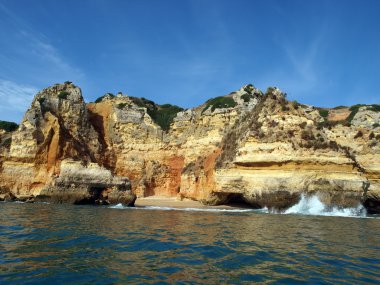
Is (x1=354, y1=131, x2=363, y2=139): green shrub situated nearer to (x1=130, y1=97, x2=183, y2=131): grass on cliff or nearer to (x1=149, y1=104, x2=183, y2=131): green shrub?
(x1=130, y1=97, x2=183, y2=131): grass on cliff

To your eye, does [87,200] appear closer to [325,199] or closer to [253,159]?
[253,159]

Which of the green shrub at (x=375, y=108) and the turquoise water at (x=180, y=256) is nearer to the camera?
the turquoise water at (x=180, y=256)

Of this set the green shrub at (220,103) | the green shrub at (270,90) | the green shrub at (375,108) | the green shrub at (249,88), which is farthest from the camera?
the green shrub at (249,88)

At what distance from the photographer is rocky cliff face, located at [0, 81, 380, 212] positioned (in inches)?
1037

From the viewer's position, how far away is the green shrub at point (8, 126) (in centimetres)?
4166

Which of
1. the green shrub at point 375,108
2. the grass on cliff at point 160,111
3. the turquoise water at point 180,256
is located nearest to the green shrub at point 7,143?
the grass on cliff at point 160,111

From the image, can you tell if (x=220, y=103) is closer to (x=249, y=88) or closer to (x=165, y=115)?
(x=249, y=88)

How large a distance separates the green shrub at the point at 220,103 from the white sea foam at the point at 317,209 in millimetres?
20603

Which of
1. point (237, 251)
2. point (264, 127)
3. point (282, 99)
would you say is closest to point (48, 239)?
point (237, 251)

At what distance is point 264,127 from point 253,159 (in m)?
3.40

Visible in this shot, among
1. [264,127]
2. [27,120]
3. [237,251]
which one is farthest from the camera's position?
[27,120]

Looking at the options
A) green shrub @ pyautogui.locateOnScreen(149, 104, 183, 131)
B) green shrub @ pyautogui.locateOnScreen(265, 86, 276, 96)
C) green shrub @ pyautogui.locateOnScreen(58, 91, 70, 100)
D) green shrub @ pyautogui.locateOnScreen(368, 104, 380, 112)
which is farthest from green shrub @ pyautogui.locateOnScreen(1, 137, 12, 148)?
green shrub @ pyautogui.locateOnScreen(368, 104, 380, 112)

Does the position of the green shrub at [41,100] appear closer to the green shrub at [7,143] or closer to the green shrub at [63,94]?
the green shrub at [63,94]

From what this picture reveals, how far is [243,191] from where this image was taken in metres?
28.6
